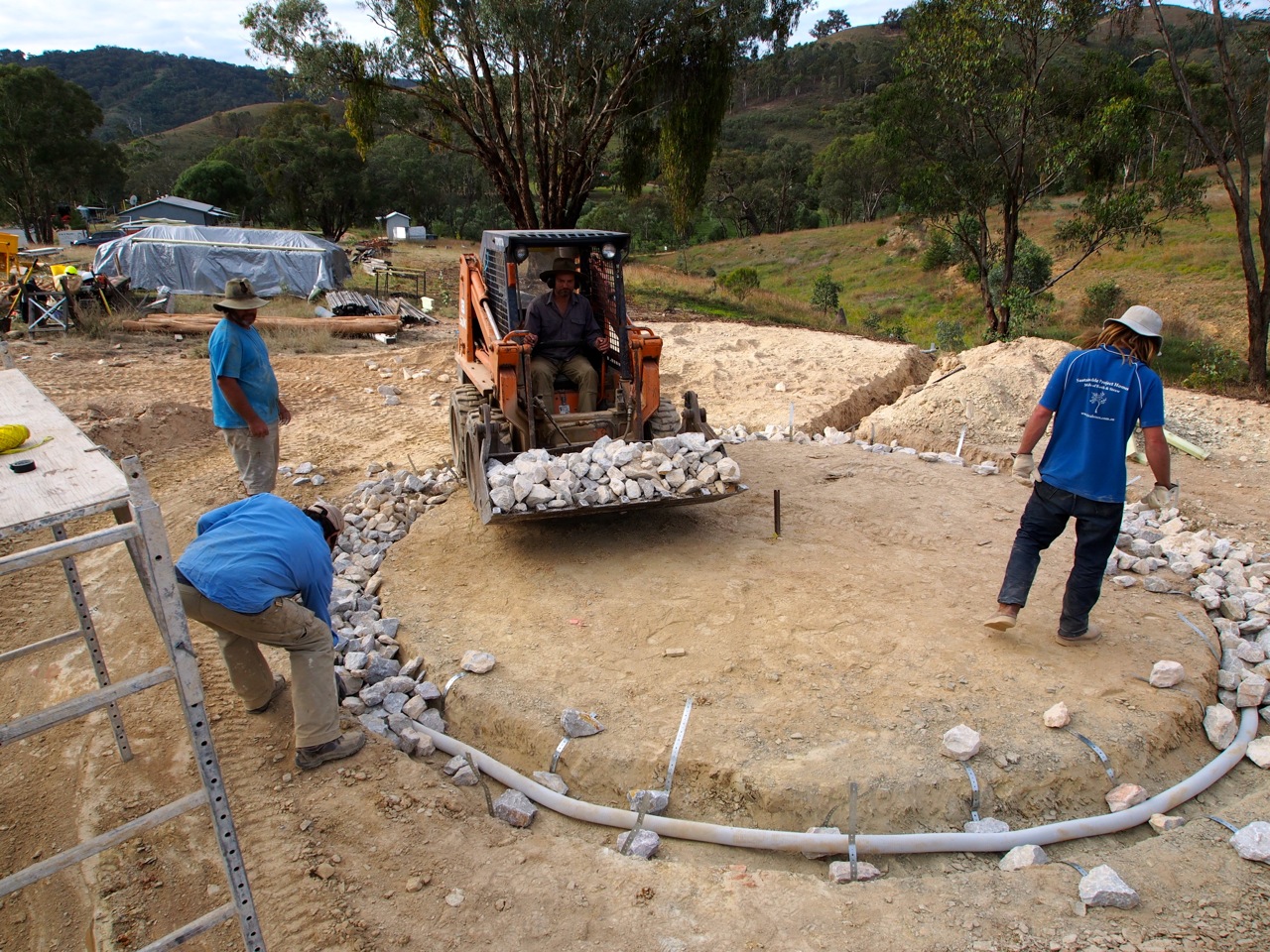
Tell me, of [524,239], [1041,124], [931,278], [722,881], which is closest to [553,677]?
[722,881]

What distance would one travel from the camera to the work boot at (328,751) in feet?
12.9

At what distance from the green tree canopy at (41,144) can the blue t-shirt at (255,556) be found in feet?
135

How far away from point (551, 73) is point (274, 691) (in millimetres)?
16687

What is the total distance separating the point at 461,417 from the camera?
282 inches

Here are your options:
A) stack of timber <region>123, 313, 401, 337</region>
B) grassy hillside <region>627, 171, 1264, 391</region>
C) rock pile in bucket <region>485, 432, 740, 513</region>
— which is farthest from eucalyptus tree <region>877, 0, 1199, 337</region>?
rock pile in bucket <region>485, 432, 740, 513</region>

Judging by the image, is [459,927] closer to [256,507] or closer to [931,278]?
[256,507]

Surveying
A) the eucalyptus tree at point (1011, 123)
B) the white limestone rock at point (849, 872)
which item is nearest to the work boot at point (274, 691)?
the white limestone rock at point (849, 872)

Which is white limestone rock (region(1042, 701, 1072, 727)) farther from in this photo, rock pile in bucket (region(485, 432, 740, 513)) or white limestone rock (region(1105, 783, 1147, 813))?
rock pile in bucket (region(485, 432, 740, 513))

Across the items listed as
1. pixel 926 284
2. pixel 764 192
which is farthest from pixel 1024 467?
pixel 764 192

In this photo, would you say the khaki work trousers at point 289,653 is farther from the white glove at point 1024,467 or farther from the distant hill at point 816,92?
the distant hill at point 816,92

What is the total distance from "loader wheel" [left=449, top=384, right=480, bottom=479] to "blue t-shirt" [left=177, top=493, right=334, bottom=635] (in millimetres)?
3067

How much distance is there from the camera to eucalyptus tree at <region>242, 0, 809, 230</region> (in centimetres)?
1720

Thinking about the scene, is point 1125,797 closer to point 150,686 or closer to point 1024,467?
point 1024,467

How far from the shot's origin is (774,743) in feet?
13.4
